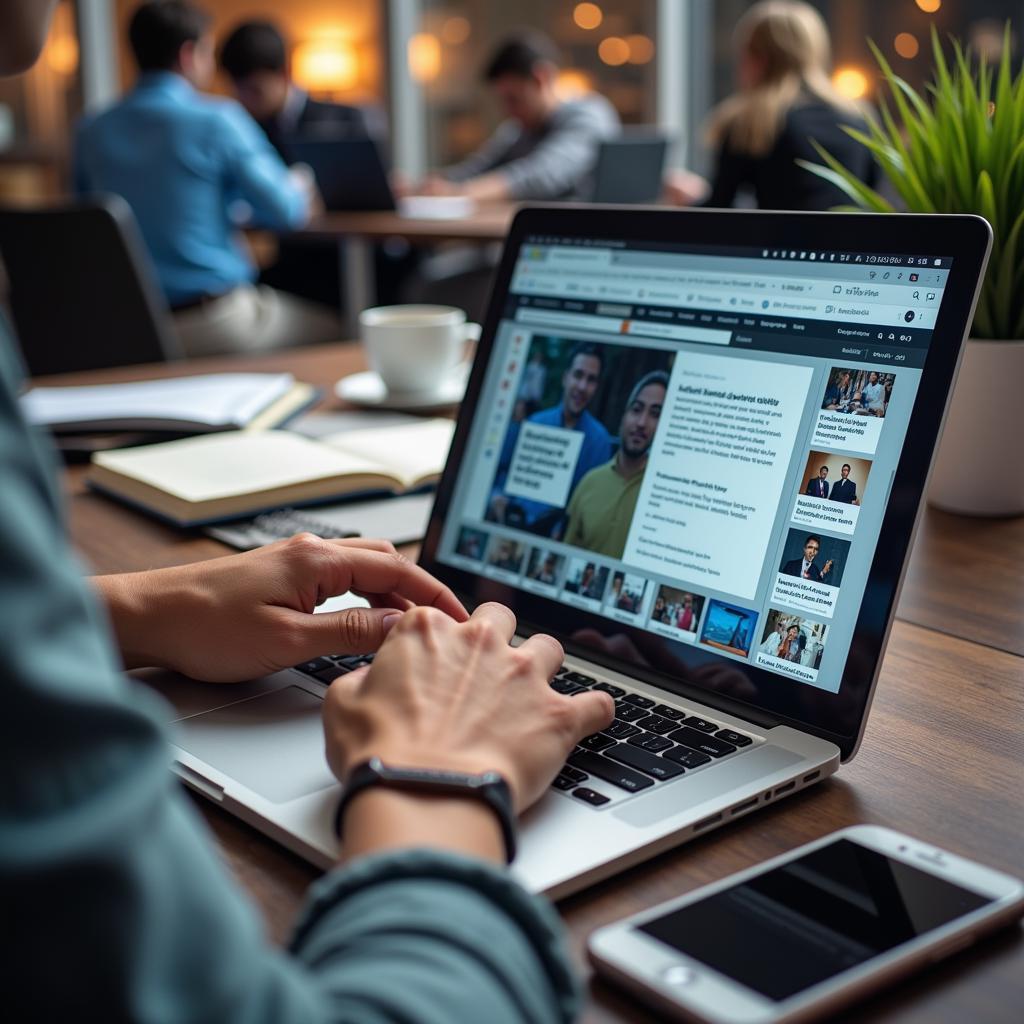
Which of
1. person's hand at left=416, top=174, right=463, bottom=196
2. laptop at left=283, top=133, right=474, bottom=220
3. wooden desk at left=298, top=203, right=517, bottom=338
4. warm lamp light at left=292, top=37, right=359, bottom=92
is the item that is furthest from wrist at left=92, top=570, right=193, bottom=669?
warm lamp light at left=292, top=37, right=359, bottom=92

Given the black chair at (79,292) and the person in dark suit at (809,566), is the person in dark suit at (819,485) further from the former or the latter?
the black chair at (79,292)

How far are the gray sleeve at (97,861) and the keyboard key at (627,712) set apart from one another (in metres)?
0.26

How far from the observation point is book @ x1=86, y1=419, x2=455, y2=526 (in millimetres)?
1007

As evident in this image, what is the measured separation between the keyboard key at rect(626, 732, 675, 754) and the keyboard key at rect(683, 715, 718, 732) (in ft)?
0.07

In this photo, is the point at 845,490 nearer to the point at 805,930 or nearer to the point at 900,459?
the point at 900,459

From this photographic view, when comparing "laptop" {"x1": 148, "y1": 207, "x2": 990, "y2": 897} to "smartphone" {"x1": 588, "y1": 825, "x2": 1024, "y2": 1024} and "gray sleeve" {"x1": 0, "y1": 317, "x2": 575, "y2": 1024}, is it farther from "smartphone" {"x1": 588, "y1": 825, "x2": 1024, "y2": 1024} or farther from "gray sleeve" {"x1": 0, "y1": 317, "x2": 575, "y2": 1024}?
"gray sleeve" {"x1": 0, "y1": 317, "x2": 575, "y2": 1024}

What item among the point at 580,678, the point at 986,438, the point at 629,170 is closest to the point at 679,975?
the point at 580,678

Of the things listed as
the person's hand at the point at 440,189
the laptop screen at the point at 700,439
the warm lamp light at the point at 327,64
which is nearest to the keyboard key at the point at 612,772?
the laptop screen at the point at 700,439

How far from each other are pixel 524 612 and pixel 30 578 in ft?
1.53

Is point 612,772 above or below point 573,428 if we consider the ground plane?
below

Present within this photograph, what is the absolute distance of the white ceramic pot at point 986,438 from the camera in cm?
92

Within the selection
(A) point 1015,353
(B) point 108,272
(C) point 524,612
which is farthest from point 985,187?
(B) point 108,272

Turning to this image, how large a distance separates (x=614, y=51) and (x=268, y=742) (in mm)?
5042

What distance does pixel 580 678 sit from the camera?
2.18 feet
